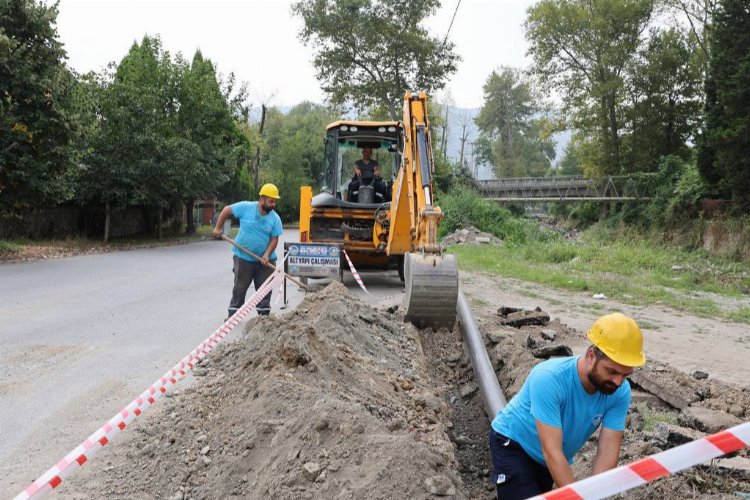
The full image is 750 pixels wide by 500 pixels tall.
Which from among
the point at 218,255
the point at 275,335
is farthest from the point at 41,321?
the point at 218,255

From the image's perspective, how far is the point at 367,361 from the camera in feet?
20.0

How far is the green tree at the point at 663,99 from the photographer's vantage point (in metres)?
38.3

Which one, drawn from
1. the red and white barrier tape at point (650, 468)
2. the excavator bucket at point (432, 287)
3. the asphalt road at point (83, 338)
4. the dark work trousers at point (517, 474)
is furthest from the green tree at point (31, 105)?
the red and white barrier tape at point (650, 468)

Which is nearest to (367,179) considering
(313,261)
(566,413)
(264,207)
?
(313,261)

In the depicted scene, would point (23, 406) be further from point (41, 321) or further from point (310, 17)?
point (310, 17)

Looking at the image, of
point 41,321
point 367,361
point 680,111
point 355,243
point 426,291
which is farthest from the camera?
point 680,111

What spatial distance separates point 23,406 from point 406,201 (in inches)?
239

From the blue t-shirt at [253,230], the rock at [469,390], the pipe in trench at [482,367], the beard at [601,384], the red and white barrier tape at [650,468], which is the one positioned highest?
the blue t-shirt at [253,230]

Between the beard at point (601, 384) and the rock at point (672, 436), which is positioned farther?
the rock at point (672, 436)

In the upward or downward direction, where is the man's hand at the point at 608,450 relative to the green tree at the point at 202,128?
downward

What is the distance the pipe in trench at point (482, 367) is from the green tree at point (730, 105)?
17.2 m

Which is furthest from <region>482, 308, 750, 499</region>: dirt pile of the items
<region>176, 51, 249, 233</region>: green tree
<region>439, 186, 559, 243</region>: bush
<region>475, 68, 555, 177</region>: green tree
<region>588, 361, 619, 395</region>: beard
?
<region>475, 68, 555, 177</region>: green tree

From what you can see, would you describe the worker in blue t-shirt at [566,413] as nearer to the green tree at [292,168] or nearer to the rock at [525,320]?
the rock at [525,320]

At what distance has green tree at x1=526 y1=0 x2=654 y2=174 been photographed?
40062mm
